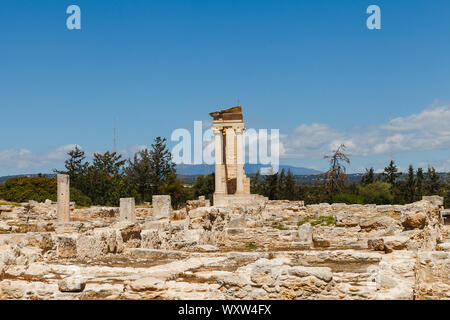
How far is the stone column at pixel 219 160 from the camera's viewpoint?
2675 centimetres

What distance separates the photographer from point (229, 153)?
2711 cm

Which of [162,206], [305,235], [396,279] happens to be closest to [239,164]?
[162,206]

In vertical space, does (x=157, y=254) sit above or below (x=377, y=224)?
below

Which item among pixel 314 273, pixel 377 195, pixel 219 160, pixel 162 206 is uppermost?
pixel 219 160

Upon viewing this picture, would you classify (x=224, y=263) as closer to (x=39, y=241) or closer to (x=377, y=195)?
(x=39, y=241)

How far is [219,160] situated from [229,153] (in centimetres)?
70

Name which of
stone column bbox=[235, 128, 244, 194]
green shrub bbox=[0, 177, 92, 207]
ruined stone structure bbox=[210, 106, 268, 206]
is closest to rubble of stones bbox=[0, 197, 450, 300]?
stone column bbox=[235, 128, 244, 194]

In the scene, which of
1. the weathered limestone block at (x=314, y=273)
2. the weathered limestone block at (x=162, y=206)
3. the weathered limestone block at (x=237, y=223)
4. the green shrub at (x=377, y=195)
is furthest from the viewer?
the green shrub at (x=377, y=195)

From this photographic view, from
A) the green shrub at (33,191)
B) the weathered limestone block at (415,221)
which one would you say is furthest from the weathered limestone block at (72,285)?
the green shrub at (33,191)

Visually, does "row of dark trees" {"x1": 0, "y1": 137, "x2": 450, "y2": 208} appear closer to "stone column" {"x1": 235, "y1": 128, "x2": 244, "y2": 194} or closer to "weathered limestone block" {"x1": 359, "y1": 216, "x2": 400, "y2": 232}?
"stone column" {"x1": 235, "y1": 128, "x2": 244, "y2": 194}

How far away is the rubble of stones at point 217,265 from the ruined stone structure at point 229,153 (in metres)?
13.6

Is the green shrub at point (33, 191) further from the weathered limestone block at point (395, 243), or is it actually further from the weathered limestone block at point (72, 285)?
the weathered limestone block at point (72, 285)

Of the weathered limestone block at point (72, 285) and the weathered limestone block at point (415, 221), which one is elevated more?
the weathered limestone block at point (415, 221)

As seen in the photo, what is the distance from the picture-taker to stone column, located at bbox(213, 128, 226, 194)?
26.8 meters
